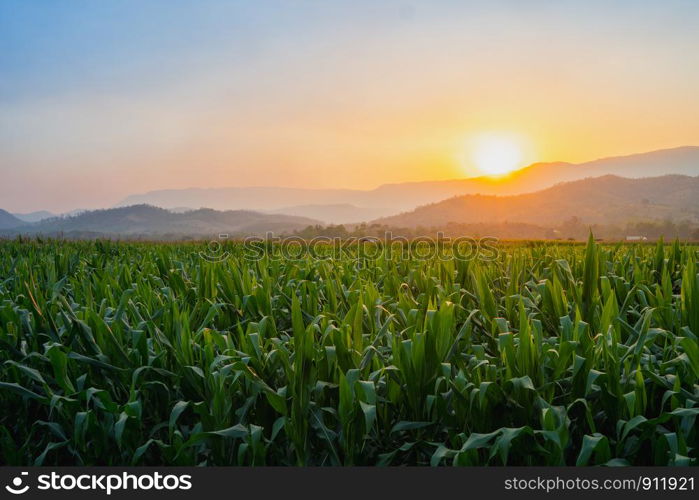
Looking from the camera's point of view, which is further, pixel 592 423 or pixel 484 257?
pixel 484 257

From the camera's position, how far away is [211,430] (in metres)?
2.70

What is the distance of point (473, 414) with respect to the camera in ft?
8.48

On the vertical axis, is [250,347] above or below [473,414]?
above

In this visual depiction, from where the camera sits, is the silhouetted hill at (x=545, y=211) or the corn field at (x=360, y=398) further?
the silhouetted hill at (x=545, y=211)

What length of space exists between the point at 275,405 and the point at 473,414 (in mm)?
895

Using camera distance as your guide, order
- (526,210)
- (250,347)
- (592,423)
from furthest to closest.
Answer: (526,210)
(250,347)
(592,423)

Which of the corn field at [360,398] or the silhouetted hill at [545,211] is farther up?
the silhouetted hill at [545,211]

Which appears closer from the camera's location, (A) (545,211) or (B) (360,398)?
(B) (360,398)

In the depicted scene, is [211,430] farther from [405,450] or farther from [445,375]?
[445,375]

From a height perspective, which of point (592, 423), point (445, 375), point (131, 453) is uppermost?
point (445, 375)

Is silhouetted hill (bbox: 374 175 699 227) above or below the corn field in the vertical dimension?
above

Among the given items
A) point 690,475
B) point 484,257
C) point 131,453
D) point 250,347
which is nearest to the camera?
point 690,475

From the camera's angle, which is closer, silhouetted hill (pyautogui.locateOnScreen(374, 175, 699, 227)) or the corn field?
the corn field

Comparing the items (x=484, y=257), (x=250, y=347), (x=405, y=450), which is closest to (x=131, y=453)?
(x=250, y=347)
